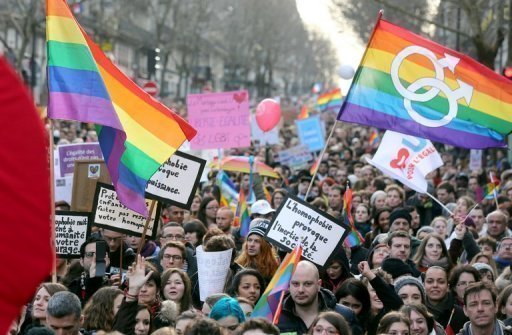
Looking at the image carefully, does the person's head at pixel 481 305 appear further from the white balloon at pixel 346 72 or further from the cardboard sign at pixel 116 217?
the white balloon at pixel 346 72

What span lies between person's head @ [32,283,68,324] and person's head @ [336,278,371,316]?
71.6 inches

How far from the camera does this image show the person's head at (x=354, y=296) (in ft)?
26.5

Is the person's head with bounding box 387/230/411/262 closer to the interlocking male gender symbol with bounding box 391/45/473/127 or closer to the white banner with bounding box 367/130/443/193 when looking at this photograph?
the interlocking male gender symbol with bounding box 391/45/473/127

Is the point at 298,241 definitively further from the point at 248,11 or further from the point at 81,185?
the point at 248,11

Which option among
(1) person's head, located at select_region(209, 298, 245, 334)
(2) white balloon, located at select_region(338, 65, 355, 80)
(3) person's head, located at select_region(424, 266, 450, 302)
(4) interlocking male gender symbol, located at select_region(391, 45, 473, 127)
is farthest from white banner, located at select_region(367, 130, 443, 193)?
(2) white balloon, located at select_region(338, 65, 355, 80)

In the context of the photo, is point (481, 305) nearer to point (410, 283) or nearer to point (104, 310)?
point (410, 283)

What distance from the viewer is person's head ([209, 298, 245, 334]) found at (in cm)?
673

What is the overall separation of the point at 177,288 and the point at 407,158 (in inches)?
249

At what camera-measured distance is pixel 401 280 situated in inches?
330


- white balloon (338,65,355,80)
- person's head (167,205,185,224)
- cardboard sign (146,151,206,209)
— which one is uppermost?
white balloon (338,65,355,80)

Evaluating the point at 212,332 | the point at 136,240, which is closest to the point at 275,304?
the point at 212,332

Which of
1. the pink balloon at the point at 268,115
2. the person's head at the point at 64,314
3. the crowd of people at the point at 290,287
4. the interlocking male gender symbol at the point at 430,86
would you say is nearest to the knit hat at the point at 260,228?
the crowd of people at the point at 290,287

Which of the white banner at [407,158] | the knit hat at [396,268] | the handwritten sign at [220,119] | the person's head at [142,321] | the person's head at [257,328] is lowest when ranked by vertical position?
the person's head at [142,321]

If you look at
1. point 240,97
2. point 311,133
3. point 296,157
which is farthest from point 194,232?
point 311,133
